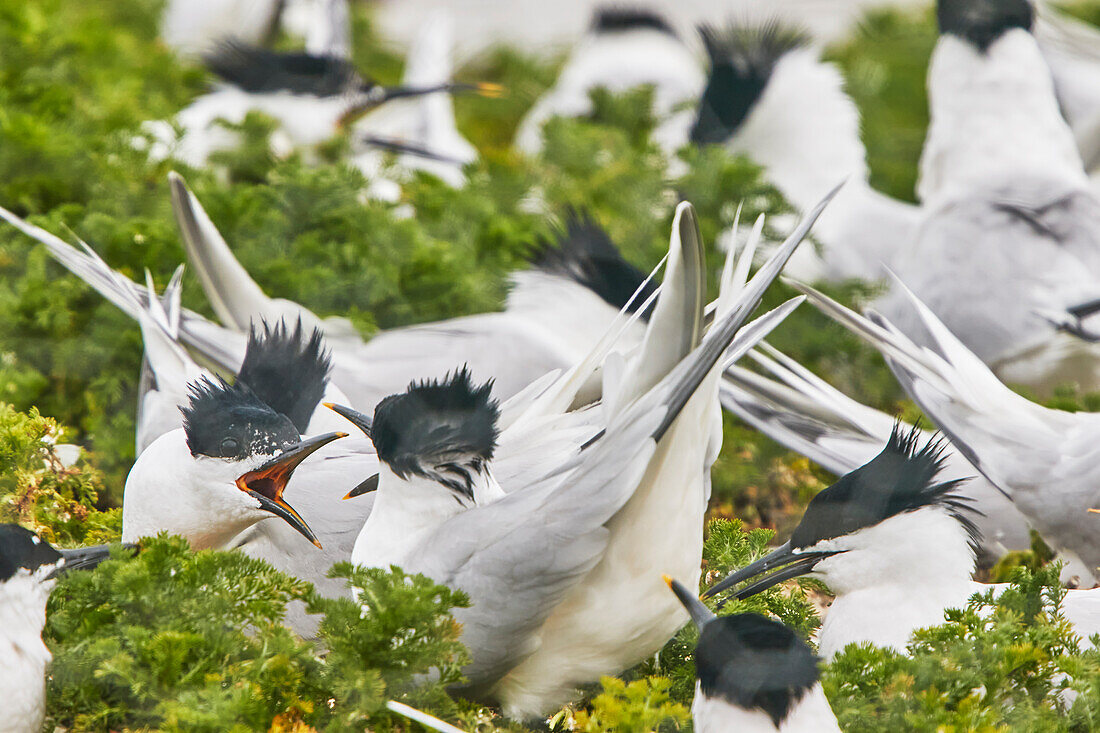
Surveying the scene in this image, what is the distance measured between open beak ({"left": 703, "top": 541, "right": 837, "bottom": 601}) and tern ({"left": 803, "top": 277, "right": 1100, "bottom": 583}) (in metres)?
0.49

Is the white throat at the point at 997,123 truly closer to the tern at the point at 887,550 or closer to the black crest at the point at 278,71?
the tern at the point at 887,550

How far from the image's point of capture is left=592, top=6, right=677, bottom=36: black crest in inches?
227

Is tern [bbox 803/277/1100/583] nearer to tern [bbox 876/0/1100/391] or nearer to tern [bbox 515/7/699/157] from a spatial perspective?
tern [bbox 876/0/1100/391]

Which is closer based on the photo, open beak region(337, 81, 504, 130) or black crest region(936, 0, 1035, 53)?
black crest region(936, 0, 1035, 53)

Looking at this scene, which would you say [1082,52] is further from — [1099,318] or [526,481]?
[526,481]

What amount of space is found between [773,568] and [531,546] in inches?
20.4

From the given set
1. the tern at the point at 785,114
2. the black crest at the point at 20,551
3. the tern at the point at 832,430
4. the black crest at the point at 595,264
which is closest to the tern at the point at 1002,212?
the tern at the point at 785,114

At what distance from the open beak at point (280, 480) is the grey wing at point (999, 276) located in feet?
5.66

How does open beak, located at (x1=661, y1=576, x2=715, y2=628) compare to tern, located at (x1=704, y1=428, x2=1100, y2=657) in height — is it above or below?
above

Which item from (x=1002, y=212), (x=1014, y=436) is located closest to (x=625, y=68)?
(x=1002, y=212)

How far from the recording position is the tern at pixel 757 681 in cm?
156

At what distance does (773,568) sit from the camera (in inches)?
81.0

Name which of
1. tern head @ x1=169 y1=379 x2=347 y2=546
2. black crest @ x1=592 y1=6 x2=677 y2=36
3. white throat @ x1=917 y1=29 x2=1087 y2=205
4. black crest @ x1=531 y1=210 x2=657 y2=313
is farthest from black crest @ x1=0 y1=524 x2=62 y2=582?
black crest @ x1=592 y1=6 x2=677 y2=36

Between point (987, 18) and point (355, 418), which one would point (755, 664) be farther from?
point (987, 18)
